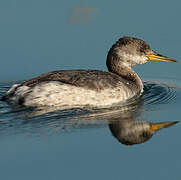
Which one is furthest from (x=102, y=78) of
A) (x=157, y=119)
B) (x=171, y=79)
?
(x=171, y=79)

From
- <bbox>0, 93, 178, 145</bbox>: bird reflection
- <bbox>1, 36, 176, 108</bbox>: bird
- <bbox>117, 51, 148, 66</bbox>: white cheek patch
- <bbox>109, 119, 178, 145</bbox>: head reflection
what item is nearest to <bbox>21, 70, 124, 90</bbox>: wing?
<bbox>1, 36, 176, 108</bbox>: bird

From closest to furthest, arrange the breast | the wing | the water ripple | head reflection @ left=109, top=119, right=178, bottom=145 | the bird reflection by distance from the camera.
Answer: head reflection @ left=109, top=119, right=178, bottom=145, the bird reflection, the water ripple, the breast, the wing

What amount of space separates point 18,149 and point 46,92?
220 cm

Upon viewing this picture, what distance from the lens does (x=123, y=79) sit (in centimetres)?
1075

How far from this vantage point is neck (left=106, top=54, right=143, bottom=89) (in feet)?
36.4

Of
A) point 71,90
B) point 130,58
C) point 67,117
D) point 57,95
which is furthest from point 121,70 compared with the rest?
point 67,117

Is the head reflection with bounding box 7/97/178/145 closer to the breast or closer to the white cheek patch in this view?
the breast

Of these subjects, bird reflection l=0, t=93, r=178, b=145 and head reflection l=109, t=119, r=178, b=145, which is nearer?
head reflection l=109, t=119, r=178, b=145

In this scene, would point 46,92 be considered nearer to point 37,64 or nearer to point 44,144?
point 44,144

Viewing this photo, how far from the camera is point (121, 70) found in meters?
11.2

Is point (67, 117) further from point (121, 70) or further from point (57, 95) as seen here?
point (121, 70)

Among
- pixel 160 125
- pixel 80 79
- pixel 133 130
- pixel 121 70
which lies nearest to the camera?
pixel 133 130

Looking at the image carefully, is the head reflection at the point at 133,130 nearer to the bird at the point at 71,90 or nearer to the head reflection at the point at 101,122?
the head reflection at the point at 101,122

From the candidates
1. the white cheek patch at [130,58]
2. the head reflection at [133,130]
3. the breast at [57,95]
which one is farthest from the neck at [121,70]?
the head reflection at [133,130]
